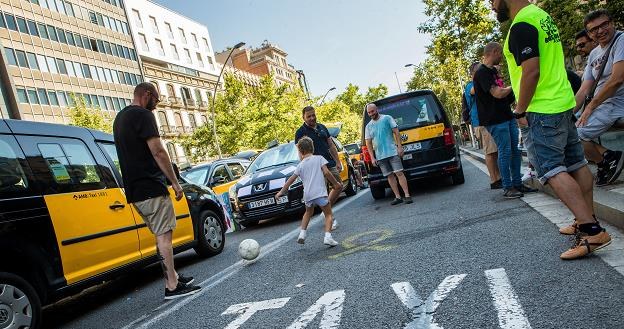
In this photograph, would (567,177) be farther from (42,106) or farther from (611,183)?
(42,106)

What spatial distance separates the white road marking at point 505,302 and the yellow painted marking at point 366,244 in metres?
1.56

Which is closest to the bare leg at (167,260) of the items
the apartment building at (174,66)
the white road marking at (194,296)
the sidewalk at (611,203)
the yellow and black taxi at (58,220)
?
the white road marking at (194,296)

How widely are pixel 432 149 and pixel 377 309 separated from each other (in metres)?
5.79

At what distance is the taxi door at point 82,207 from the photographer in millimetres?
4227

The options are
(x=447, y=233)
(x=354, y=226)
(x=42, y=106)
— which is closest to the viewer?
(x=447, y=233)

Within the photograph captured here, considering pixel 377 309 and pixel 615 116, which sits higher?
pixel 615 116

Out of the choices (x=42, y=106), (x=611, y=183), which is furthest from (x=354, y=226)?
(x=42, y=106)

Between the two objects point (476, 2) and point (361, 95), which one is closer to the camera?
point (476, 2)

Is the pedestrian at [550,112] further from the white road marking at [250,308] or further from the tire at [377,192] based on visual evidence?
the tire at [377,192]

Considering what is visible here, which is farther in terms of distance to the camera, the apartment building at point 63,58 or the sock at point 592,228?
the apartment building at point 63,58

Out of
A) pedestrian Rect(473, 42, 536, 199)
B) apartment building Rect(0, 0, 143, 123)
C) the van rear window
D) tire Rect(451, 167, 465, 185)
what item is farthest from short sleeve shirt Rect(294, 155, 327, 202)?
apartment building Rect(0, 0, 143, 123)

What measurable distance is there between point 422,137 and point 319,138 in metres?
2.09

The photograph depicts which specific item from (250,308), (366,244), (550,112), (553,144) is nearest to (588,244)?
(553,144)

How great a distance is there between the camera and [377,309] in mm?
3072
